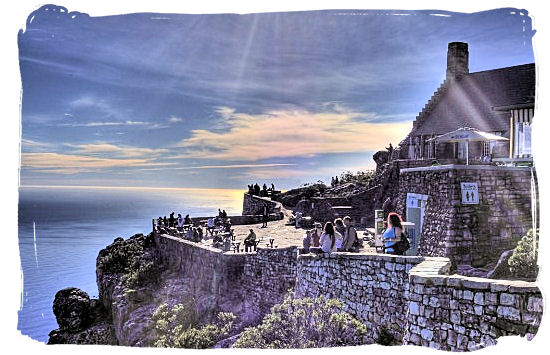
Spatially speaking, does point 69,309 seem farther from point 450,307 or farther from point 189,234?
point 450,307

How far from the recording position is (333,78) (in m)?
4.49

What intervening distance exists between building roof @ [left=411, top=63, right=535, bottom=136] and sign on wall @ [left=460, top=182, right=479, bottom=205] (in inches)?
24.1

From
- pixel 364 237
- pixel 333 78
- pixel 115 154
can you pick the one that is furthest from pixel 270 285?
pixel 333 78

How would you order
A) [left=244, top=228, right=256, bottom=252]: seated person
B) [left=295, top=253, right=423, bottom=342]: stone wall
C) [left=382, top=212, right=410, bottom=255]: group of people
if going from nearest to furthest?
1. [left=295, top=253, right=423, bottom=342]: stone wall
2. [left=382, top=212, right=410, bottom=255]: group of people
3. [left=244, top=228, right=256, bottom=252]: seated person

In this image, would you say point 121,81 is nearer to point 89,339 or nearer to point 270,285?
point 89,339

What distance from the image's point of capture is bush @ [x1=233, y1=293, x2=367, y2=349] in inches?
166

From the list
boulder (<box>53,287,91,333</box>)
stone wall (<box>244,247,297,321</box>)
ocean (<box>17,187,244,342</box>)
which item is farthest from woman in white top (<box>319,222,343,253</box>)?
boulder (<box>53,287,91,333</box>)

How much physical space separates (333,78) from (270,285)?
13.8 ft

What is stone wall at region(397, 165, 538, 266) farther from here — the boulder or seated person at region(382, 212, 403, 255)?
the boulder

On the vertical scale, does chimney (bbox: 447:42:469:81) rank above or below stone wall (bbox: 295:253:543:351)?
above

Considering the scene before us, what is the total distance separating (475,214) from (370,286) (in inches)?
52.3

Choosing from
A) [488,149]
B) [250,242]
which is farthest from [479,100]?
[250,242]

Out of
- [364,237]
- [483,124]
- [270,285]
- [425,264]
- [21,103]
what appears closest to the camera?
[425,264]

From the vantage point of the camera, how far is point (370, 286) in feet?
16.3
